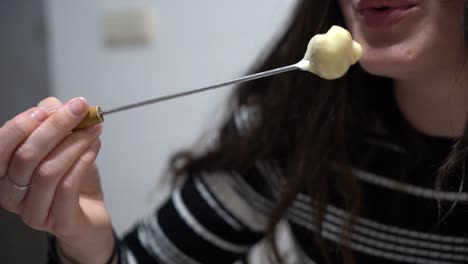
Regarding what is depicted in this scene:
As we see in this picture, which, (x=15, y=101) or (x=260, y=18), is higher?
(x=260, y=18)

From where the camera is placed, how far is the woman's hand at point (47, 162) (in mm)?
488

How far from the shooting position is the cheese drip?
0.53 m

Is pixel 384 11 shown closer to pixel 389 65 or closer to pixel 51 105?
pixel 389 65

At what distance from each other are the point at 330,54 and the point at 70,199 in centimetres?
31

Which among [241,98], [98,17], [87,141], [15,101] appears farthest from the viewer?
[98,17]

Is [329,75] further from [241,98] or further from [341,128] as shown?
[241,98]

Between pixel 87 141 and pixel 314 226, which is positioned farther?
pixel 314 226

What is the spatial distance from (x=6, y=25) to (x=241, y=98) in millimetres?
664

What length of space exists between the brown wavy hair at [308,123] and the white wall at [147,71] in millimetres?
356

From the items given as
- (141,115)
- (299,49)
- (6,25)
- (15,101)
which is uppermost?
(299,49)

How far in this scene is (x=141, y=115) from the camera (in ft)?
4.28

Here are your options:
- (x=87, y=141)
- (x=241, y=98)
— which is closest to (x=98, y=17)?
(x=241, y=98)

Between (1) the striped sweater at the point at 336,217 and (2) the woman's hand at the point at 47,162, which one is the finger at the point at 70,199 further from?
(1) the striped sweater at the point at 336,217

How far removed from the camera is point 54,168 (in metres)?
0.50
